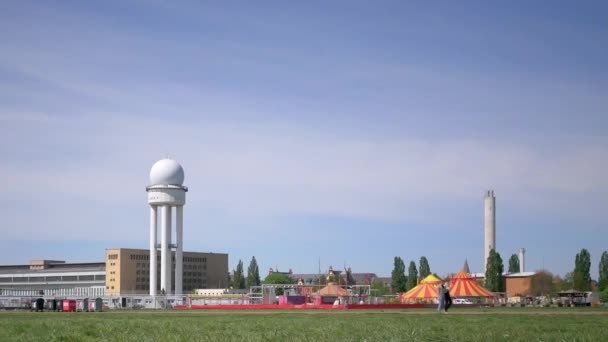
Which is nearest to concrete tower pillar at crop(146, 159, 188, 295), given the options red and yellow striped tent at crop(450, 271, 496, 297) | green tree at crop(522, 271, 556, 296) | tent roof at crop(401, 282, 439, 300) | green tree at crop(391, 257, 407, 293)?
green tree at crop(391, 257, 407, 293)

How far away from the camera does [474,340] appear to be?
14.9 m

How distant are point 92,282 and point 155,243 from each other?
150ft

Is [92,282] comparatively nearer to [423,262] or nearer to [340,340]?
[423,262]

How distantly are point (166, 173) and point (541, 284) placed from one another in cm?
8327

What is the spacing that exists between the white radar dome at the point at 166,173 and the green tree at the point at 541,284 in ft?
255

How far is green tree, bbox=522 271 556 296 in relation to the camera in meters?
171

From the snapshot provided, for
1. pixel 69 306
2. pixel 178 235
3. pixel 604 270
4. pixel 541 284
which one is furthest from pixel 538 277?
pixel 69 306

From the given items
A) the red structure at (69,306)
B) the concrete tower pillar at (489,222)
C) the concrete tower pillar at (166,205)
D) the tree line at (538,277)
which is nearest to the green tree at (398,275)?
the tree line at (538,277)

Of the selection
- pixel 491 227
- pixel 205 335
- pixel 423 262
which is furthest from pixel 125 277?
pixel 205 335

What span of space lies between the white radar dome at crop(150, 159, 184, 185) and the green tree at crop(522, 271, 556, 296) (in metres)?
77.6

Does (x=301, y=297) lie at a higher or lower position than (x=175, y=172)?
lower

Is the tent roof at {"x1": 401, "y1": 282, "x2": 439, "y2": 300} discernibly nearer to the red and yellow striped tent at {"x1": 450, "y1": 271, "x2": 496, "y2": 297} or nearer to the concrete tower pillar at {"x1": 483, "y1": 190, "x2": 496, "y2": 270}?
the red and yellow striped tent at {"x1": 450, "y1": 271, "x2": 496, "y2": 297}

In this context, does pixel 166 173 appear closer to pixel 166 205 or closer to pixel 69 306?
pixel 166 205

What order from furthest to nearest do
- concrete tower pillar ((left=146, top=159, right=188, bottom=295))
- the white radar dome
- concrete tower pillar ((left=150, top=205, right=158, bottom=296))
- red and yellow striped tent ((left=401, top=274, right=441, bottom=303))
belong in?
concrete tower pillar ((left=150, top=205, right=158, bottom=296))
the white radar dome
concrete tower pillar ((left=146, top=159, right=188, bottom=295))
red and yellow striped tent ((left=401, top=274, right=441, bottom=303))
